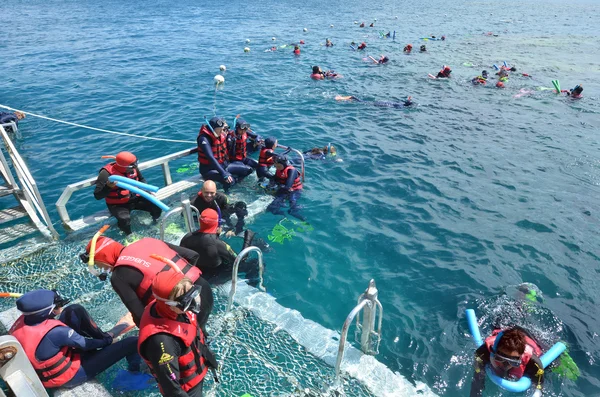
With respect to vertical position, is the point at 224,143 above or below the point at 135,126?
above

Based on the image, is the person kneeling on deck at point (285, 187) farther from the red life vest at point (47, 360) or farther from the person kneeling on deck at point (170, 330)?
the person kneeling on deck at point (170, 330)

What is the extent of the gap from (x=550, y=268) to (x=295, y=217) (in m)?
5.72

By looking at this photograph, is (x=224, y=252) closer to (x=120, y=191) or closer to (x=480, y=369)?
(x=120, y=191)

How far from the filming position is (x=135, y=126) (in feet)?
47.4

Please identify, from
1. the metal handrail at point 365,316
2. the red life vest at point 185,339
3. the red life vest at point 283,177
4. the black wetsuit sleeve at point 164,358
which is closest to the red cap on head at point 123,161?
the red life vest at point 283,177

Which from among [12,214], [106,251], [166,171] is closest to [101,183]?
[166,171]

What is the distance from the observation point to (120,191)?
7.27 metres

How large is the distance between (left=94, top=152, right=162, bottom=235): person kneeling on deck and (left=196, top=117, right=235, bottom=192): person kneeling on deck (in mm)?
1715

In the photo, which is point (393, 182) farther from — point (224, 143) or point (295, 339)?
point (295, 339)

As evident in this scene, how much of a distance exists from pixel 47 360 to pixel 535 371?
5.85m

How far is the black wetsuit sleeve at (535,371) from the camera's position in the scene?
4511mm

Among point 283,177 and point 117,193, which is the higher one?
point 117,193

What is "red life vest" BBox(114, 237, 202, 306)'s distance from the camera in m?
4.00

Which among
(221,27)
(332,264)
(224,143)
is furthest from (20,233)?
(221,27)
